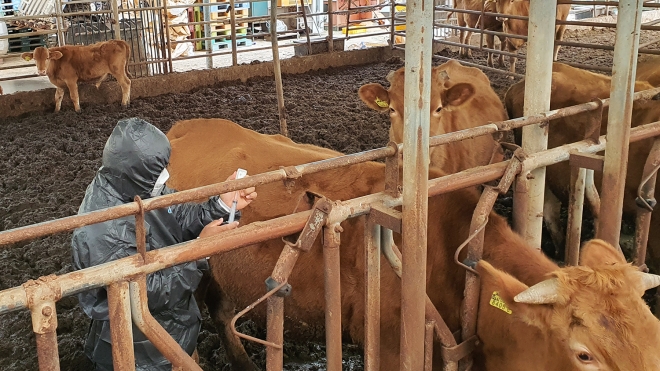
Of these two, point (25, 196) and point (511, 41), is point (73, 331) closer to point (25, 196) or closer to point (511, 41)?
point (25, 196)

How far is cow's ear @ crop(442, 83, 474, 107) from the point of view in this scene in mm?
5582

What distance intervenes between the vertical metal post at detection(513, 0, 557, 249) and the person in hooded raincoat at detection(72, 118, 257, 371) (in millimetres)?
1322

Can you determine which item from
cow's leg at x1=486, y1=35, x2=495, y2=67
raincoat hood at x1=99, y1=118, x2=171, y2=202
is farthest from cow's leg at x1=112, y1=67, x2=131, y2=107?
raincoat hood at x1=99, y1=118, x2=171, y2=202

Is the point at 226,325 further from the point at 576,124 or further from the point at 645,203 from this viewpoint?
the point at 576,124

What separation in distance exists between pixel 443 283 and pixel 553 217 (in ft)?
10.9

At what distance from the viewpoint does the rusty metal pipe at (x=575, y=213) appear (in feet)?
11.5

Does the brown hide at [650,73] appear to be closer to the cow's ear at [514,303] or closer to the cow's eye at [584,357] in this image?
the cow's ear at [514,303]

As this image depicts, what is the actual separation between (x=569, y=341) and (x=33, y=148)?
7865mm

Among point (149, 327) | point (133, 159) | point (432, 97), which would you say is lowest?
point (149, 327)

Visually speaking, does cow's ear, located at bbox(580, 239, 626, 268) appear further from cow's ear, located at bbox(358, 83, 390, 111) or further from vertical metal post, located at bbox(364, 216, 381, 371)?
cow's ear, located at bbox(358, 83, 390, 111)

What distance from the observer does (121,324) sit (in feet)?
6.78

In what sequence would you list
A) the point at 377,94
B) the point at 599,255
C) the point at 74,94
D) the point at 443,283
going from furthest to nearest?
1. the point at 74,94
2. the point at 377,94
3. the point at 443,283
4. the point at 599,255

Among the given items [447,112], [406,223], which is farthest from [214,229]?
[447,112]

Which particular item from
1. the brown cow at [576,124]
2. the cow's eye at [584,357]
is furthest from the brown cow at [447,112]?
the cow's eye at [584,357]
